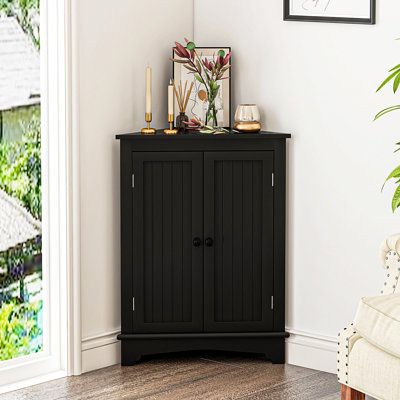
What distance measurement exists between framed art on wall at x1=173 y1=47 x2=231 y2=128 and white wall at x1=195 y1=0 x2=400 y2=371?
0.08m

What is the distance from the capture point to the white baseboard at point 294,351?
13.6 ft

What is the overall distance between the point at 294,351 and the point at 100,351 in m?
0.88

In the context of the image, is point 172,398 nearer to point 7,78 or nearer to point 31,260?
point 31,260

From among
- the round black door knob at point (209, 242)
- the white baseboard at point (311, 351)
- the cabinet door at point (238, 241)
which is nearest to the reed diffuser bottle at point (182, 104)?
the cabinet door at point (238, 241)

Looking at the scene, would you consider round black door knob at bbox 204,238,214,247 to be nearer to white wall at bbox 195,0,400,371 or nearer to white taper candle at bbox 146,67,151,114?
white wall at bbox 195,0,400,371

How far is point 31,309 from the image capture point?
13.4 ft

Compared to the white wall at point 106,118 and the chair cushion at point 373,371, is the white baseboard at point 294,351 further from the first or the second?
the chair cushion at point 373,371

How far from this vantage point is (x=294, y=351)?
427 centimetres

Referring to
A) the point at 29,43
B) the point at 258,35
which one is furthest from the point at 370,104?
the point at 29,43

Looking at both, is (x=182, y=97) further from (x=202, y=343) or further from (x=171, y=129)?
(x=202, y=343)

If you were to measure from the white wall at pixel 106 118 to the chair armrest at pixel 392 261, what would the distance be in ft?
4.41

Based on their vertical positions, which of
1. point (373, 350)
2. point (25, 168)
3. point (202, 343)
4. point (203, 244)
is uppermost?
point (25, 168)

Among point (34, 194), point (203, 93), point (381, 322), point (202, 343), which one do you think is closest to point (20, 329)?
point (34, 194)

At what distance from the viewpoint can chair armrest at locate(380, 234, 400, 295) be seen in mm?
3379
